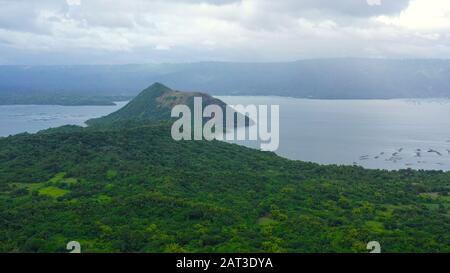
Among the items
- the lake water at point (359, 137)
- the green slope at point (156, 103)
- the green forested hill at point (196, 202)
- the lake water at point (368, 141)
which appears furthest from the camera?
the green slope at point (156, 103)

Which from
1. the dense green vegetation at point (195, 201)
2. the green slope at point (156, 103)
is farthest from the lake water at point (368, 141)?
the dense green vegetation at point (195, 201)

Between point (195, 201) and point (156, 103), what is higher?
point (156, 103)

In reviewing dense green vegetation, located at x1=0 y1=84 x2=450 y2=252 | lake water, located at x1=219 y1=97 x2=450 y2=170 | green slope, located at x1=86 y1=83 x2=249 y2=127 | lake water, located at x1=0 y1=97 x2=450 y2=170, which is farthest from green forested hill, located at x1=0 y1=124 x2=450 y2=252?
green slope, located at x1=86 y1=83 x2=249 y2=127

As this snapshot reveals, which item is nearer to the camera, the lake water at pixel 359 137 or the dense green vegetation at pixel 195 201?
the dense green vegetation at pixel 195 201

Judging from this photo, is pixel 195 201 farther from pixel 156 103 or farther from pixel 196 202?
pixel 156 103

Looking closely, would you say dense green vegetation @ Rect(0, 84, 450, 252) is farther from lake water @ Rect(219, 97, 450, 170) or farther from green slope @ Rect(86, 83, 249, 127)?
green slope @ Rect(86, 83, 249, 127)

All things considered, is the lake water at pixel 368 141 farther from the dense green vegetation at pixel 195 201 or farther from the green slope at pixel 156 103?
the dense green vegetation at pixel 195 201

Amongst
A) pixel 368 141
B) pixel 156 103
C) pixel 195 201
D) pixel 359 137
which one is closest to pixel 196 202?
pixel 195 201
